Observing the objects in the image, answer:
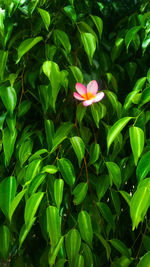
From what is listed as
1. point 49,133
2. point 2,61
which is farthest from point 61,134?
point 2,61

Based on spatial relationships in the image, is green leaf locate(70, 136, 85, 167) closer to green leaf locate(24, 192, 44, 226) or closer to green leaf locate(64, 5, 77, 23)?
green leaf locate(24, 192, 44, 226)

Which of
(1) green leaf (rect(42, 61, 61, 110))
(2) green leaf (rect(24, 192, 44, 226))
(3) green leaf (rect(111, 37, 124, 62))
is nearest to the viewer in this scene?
(2) green leaf (rect(24, 192, 44, 226))

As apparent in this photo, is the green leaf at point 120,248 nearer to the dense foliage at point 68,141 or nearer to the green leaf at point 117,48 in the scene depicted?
the dense foliage at point 68,141

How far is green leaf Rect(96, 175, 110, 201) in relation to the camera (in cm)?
82

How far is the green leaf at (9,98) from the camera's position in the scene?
2.75 ft

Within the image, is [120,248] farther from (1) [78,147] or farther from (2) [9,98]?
(2) [9,98]

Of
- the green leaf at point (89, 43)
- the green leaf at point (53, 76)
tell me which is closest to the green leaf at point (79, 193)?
the green leaf at point (53, 76)

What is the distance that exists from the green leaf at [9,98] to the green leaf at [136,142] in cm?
31

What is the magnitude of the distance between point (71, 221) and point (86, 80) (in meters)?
0.46

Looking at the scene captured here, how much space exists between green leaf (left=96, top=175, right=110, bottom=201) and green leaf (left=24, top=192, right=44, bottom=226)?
0.17 m

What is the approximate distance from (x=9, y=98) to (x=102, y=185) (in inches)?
12.7

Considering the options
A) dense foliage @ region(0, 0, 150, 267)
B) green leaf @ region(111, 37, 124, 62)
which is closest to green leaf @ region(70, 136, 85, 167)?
dense foliage @ region(0, 0, 150, 267)

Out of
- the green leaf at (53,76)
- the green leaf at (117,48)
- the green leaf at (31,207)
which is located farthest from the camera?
the green leaf at (117,48)

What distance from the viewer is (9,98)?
842 millimetres
